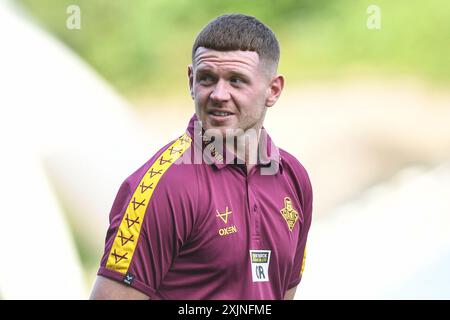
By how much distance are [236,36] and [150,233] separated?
2.70 feet

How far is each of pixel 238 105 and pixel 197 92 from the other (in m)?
0.17

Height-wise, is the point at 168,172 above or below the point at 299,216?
above

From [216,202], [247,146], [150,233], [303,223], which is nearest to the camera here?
[150,233]

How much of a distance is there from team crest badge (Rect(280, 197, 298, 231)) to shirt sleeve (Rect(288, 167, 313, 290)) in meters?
0.13

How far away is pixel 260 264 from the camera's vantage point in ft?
9.41

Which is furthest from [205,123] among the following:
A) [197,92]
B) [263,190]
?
[263,190]

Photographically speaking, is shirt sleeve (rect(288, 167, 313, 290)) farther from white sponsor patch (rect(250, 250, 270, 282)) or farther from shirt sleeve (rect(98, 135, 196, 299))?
shirt sleeve (rect(98, 135, 196, 299))

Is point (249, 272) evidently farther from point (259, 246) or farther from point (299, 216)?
point (299, 216)

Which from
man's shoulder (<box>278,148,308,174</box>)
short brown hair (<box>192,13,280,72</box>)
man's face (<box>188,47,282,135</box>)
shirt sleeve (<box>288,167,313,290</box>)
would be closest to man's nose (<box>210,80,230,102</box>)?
man's face (<box>188,47,282,135</box>)

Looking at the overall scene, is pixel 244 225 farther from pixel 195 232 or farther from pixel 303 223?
pixel 303 223

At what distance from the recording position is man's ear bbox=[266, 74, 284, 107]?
9.98 feet

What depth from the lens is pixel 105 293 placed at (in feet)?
8.86

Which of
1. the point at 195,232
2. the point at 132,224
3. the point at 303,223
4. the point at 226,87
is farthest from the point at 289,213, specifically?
the point at 132,224
